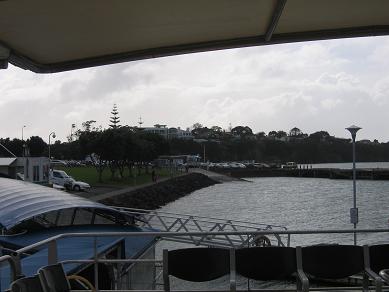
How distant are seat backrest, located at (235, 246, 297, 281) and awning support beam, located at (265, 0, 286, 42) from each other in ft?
7.04

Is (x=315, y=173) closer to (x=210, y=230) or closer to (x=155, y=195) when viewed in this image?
(x=155, y=195)

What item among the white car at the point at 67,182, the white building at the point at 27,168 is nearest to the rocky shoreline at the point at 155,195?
the white car at the point at 67,182

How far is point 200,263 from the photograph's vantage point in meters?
5.61

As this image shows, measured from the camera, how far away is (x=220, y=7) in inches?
177

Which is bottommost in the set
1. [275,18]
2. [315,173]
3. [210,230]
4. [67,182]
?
[315,173]

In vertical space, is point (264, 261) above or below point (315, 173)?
above

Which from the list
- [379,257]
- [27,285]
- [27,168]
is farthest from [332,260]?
[27,168]

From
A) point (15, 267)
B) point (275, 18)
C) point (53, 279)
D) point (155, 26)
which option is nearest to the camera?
point (275, 18)

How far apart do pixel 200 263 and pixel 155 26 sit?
7.96ft

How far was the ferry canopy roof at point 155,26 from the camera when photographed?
14.4ft

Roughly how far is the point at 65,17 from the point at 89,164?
136803mm

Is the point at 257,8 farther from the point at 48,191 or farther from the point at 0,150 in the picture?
the point at 0,150

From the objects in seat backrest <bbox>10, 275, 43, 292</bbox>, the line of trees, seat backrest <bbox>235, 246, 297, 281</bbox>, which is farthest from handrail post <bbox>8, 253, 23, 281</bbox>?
the line of trees

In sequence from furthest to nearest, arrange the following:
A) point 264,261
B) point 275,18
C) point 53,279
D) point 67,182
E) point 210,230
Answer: point 67,182 < point 210,230 < point 264,261 < point 53,279 < point 275,18
